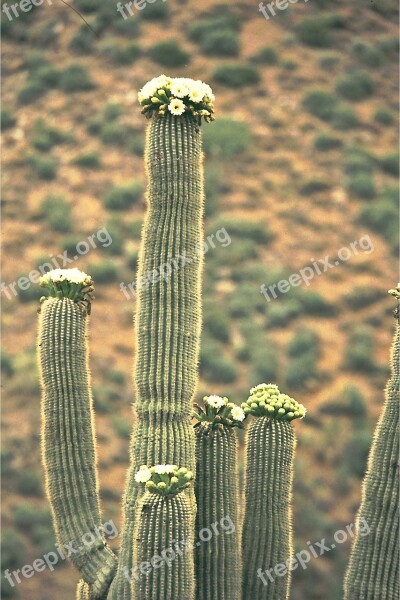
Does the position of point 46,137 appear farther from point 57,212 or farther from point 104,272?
point 104,272

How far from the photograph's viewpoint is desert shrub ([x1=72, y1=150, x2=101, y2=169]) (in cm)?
867

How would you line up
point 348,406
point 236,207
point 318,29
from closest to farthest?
point 348,406
point 236,207
point 318,29

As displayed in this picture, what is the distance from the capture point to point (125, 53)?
29.1 feet

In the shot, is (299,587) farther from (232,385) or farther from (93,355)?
(93,355)

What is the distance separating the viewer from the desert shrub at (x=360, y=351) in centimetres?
790

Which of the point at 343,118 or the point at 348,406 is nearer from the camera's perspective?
the point at 348,406

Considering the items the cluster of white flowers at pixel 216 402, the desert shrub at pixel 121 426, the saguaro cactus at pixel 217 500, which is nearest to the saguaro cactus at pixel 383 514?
the saguaro cactus at pixel 217 500

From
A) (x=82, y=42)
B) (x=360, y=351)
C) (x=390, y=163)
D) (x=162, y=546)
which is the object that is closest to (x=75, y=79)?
(x=82, y=42)

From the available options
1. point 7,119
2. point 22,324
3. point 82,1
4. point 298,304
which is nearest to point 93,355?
point 22,324

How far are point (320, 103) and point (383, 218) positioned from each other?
3.85 feet

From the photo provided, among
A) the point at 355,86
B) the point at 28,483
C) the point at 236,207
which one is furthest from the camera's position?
the point at 355,86

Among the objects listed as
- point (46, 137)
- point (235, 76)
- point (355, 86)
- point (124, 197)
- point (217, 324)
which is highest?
point (235, 76)

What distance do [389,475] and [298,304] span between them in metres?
3.37

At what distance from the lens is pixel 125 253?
838 centimetres
